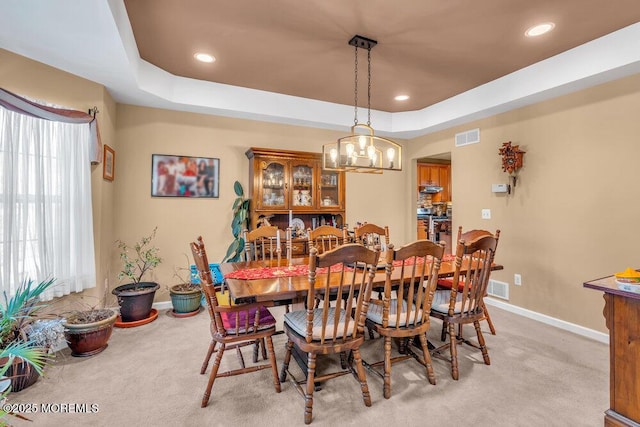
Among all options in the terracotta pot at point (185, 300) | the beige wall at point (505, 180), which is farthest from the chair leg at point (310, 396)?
the beige wall at point (505, 180)

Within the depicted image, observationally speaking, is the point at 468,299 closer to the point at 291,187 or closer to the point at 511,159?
the point at 511,159

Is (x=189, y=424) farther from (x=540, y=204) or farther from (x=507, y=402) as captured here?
(x=540, y=204)

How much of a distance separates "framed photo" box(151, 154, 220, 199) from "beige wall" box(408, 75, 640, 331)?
11.6 ft

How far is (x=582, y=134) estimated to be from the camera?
317 centimetres

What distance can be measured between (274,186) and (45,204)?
7.55 ft

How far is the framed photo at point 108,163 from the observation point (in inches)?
127

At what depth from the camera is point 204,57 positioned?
126 inches

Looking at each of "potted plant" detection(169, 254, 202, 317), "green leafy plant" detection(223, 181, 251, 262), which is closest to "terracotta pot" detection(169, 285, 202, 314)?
"potted plant" detection(169, 254, 202, 317)

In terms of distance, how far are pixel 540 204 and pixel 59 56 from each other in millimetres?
4796

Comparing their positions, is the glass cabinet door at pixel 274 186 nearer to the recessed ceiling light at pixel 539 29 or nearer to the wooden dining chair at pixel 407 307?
the wooden dining chair at pixel 407 307


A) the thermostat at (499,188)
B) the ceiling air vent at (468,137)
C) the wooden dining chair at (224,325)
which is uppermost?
the ceiling air vent at (468,137)

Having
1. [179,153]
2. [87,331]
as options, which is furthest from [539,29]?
[87,331]

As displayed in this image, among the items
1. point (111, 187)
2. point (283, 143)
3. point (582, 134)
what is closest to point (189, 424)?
point (111, 187)

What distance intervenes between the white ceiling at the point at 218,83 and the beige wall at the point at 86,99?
8cm
